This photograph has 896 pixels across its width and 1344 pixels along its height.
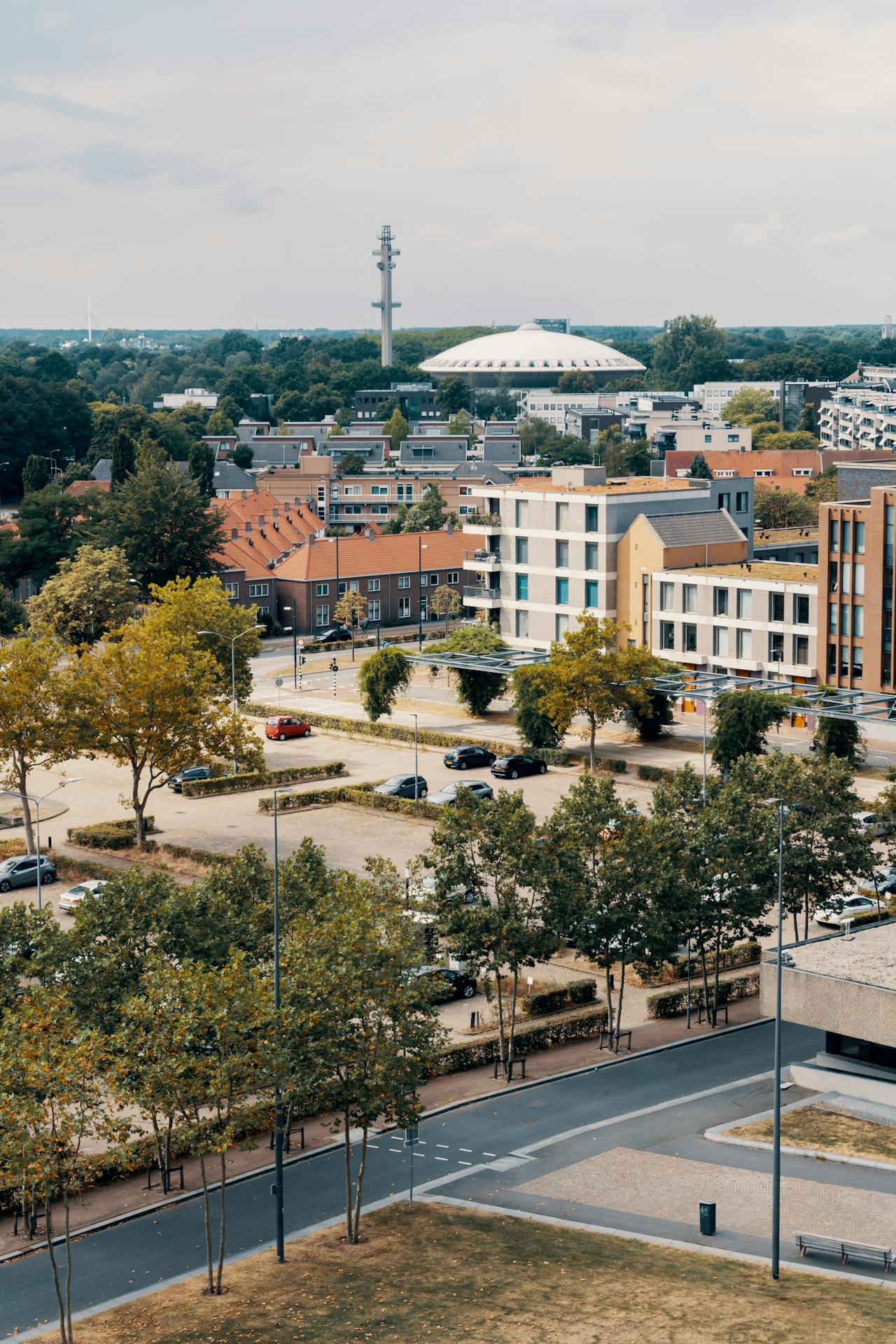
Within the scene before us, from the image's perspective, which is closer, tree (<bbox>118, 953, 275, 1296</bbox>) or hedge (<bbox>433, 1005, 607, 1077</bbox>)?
tree (<bbox>118, 953, 275, 1296</bbox>)

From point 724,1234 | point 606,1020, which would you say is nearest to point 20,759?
point 606,1020

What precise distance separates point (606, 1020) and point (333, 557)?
84.5 metres

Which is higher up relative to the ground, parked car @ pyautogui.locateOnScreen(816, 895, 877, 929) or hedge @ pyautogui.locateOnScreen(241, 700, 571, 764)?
hedge @ pyautogui.locateOnScreen(241, 700, 571, 764)

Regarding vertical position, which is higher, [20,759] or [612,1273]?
[20,759]

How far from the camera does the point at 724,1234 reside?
38531 millimetres

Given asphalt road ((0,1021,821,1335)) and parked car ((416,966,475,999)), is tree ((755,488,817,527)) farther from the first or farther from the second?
asphalt road ((0,1021,821,1335))

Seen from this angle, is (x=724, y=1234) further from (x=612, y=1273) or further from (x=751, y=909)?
(x=751, y=909)

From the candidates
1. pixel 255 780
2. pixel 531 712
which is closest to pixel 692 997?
pixel 531 712

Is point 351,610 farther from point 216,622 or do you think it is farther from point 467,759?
point 467,759

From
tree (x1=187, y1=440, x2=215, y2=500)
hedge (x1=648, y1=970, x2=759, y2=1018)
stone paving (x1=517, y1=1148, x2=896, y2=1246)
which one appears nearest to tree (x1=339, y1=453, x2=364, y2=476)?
tree (x1=187, y1=440, x2=215, y2=500)

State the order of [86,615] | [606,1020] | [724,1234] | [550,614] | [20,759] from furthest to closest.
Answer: [86,615] → [550,614] → [20,759] → [606,1020] → [724,1234]


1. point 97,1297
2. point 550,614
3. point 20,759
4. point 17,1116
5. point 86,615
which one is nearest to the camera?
point 17,1116

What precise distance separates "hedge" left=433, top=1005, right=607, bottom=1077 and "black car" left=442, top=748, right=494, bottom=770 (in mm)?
33795

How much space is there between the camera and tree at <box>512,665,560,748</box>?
8712 cm
